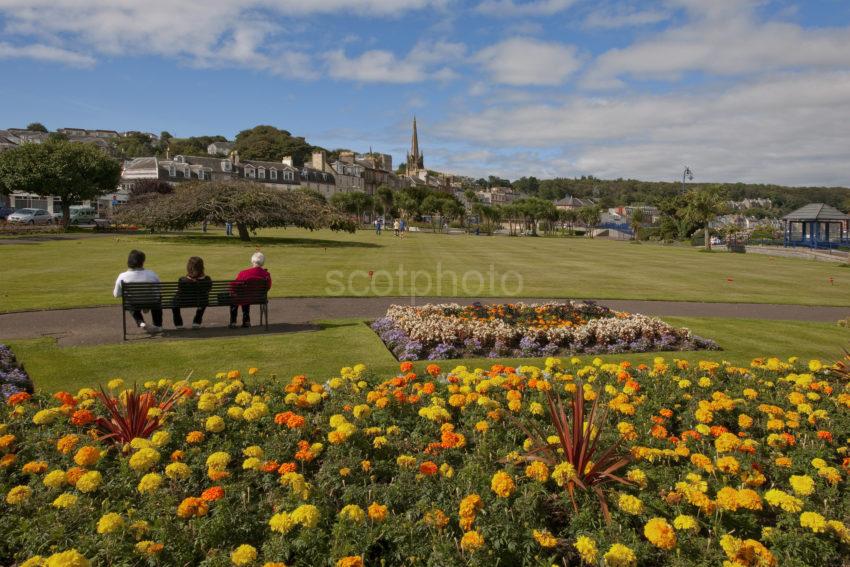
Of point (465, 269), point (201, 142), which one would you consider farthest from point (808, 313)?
point (201, 142)

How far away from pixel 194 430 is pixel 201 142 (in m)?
197

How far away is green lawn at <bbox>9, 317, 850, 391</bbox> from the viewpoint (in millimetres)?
8508

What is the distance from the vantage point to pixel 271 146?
449 ft

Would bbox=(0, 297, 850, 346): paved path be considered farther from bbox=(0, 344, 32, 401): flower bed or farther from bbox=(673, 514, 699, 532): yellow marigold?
bbox=(673, 514, 699, 532): yellow marigold

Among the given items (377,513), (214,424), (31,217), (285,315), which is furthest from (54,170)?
(377,513)

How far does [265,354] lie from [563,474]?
659 cm

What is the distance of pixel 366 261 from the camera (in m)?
27.7

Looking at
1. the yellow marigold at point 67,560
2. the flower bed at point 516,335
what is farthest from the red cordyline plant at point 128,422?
the flower bed at point 516,335

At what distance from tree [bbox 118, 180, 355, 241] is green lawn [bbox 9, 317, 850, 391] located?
90.3 feet

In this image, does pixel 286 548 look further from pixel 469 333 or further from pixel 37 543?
pixel 469 333

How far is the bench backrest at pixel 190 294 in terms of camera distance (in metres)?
10.7

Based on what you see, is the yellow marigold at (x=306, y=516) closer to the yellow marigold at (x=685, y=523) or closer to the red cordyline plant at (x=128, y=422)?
the red cordyline plant at (x=128, y=422)

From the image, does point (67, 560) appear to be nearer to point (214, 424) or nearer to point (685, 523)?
point (214, 424)

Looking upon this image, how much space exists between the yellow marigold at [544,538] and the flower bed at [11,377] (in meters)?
6.19
